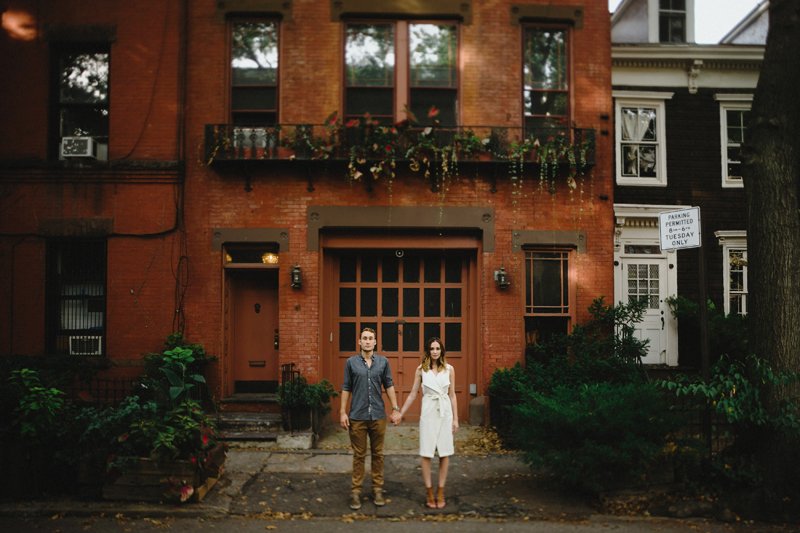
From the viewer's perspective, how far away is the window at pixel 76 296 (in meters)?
11.5

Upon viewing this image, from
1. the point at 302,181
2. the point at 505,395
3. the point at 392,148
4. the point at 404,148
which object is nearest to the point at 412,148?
the point at 404,148

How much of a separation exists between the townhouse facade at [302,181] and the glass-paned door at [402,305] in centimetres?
4

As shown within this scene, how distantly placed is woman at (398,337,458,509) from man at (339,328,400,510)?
0.35 meters

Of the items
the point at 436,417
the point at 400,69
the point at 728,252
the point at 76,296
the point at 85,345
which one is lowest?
the point at 436,417

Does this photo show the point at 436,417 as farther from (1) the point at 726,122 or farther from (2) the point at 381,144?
(1) the point at 726,122

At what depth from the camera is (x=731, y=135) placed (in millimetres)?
13805

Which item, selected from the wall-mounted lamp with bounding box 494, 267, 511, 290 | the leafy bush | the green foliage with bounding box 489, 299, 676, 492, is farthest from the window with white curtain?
the leafy bush

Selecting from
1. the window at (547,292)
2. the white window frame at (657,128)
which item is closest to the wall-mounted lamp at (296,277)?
the window at (547,292)

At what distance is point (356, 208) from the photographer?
37.3ft

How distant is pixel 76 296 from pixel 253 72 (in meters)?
5.29

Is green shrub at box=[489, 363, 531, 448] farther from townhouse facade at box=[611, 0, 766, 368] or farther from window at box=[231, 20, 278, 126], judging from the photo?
window at box=[231, 20, 278, 126]

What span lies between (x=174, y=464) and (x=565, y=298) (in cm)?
747

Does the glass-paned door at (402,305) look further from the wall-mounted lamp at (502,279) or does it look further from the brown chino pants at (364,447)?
the brown chino pants at (364,447)

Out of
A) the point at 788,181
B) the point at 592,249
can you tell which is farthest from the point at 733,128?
the point at 788,181
